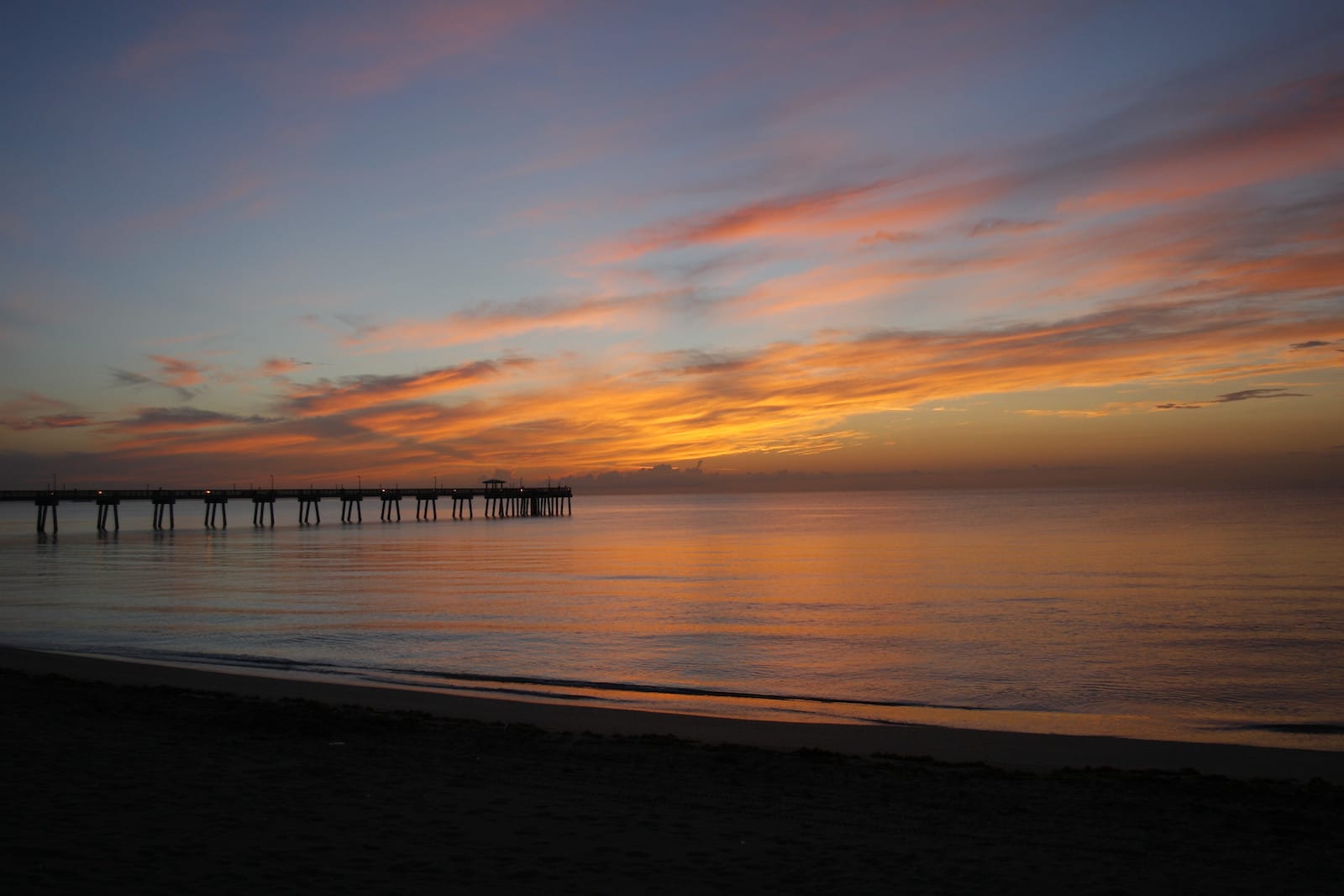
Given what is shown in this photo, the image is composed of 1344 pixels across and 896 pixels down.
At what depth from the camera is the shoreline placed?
1038 cm

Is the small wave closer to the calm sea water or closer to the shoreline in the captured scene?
the calm sea water

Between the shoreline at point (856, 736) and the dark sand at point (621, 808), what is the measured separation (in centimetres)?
7

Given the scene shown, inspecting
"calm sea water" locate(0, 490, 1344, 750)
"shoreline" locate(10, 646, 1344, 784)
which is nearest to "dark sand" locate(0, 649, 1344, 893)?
"shoreline" locate(10, 646, 1344, 784)

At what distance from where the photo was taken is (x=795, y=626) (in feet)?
77.5

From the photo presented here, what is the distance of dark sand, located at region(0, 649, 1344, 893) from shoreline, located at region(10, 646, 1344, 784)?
7 centimetres

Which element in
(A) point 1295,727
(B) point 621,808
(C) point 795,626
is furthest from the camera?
(C) point 795,626

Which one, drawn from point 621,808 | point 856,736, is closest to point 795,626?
point 856,736

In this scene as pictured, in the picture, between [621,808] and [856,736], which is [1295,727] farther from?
[621,808]

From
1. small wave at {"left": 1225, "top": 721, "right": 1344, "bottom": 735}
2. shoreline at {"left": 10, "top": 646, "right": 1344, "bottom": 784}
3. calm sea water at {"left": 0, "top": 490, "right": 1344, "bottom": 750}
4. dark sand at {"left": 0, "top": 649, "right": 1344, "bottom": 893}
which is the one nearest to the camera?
dark sand at {"left": 0, "top": 649, "right": 1344, "bottom": 893}

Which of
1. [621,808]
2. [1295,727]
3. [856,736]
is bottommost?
[1295,727]

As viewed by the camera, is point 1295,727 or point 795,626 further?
point 795,626

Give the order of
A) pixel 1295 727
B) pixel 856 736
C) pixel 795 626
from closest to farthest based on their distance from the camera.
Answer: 1. pixel 856 736
2. pixel 1295 727
3. pixel 795 626

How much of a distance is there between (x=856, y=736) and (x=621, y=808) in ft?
15.8

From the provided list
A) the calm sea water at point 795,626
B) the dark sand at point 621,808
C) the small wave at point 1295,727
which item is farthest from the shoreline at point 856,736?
the small wave at point 1295,727
